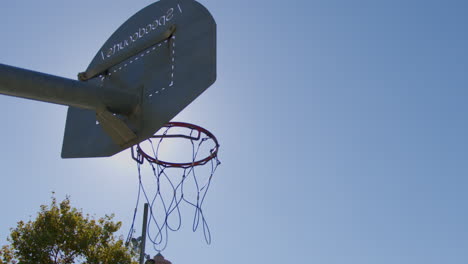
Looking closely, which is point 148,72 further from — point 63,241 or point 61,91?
point 63,241

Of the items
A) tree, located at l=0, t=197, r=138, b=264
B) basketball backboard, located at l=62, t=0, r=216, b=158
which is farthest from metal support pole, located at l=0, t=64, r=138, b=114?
tree, located at l=0, t=197, r=138, b=264

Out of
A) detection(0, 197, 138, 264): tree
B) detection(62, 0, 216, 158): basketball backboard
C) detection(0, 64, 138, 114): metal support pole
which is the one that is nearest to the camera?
detection(0, 64, 138, 114): metal support pole

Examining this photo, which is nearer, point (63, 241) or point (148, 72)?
point (148, 72)

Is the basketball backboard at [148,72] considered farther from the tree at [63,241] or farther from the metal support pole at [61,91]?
the tree at [63,241]

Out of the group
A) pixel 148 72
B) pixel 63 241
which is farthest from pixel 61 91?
pixel 63 241

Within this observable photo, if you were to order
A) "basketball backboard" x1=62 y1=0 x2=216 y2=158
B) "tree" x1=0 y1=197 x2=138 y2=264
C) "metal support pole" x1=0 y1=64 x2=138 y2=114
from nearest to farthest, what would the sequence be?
"metal support pole" x1=0 y1=64 x2=138 y2=114 < "basketball backboard" x1=62 y1=0 x2=216 y2=158 < "tree" x1=0 y1=197 x2=138 y2=264

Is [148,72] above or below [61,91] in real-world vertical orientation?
above

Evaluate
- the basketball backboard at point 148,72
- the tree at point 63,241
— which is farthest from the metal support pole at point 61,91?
the tree at point 63,241

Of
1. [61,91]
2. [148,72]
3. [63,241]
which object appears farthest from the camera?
[63,241]

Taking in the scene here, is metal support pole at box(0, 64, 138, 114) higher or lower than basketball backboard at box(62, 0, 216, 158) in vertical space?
lower

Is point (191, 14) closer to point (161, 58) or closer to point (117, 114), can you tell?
point (161, 58)

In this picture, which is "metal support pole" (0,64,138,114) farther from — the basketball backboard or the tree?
the tree

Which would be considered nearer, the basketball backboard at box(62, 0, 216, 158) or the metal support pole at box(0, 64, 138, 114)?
the metal support pole at box(0, 64, 138, 114)

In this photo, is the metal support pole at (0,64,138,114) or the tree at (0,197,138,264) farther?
the tree at (0,197,138,264)
